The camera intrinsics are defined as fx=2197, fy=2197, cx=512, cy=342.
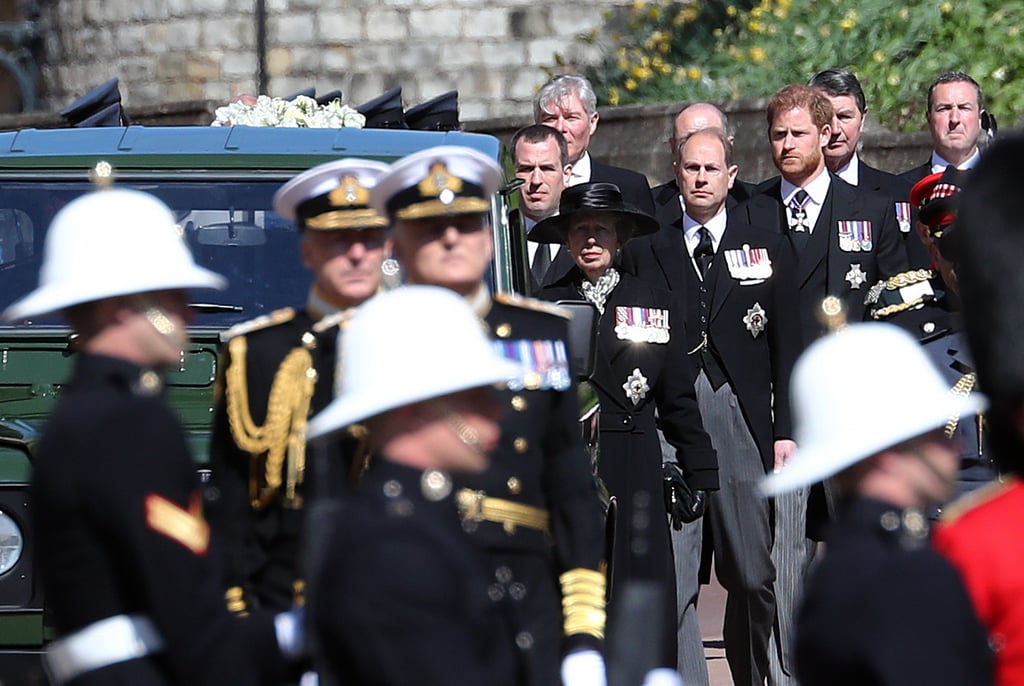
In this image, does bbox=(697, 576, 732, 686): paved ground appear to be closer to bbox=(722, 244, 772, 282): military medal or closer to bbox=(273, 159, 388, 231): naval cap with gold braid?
bbox=(722, 244, 772, 282): military medal

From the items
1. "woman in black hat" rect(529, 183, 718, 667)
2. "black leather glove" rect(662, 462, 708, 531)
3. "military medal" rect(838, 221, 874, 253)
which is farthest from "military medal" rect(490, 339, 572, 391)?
"military medal" rect(838, 221, 874, 253)

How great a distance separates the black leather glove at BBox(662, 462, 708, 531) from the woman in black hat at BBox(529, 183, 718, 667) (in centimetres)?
2

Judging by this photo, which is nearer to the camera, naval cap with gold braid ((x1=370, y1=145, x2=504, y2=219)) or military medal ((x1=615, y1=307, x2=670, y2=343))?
naval cap with gold braid ((x1=370, y1=145, x2=504, y2=219))

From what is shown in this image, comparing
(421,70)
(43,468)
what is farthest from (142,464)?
(421,70)

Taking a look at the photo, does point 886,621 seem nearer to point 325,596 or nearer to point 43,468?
point 325,596

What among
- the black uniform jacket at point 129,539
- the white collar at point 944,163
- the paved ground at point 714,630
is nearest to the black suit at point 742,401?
the paved ground at point 714,630

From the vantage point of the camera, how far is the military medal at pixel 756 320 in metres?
8.27

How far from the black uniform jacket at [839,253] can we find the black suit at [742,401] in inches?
7.4

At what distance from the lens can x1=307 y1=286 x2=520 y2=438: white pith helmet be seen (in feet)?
11.1

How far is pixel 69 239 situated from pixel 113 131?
11.5 feet

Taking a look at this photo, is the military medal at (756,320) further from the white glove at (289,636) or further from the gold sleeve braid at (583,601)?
the white glove at (289,636)

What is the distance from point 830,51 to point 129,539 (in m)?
12.6

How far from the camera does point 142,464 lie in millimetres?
3670

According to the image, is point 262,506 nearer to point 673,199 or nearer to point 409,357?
point 409,357
